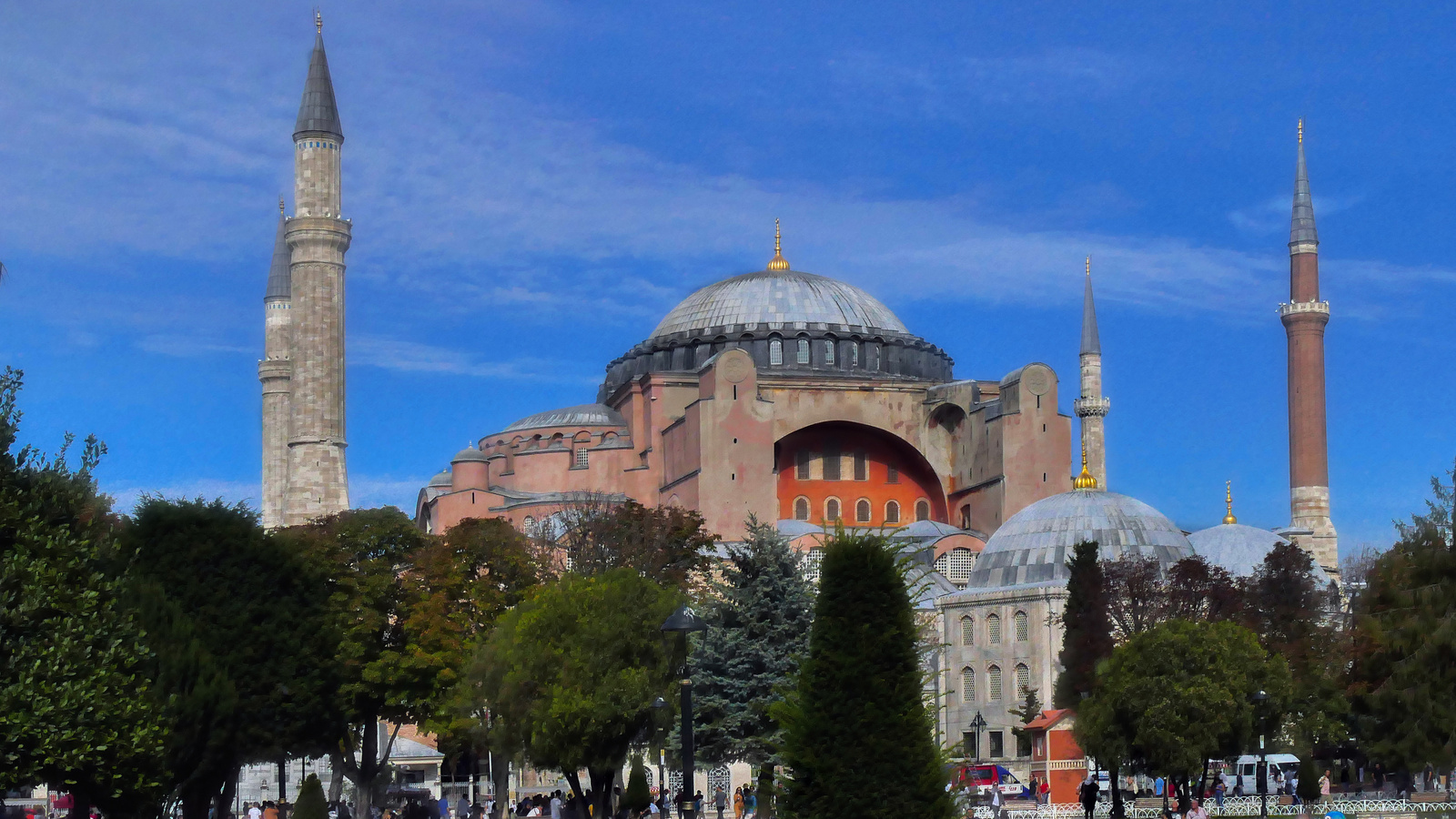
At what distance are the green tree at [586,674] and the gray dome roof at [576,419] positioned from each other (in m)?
35.3

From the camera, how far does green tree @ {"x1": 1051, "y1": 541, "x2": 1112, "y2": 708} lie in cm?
4356

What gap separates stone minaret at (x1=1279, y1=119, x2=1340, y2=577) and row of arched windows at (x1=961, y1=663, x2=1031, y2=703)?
19.7 metres

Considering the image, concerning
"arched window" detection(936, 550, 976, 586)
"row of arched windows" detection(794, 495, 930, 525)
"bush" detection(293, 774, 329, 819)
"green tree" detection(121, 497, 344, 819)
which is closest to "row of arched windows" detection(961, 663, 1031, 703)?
"arched window" detection(936, 550, 976, 586)

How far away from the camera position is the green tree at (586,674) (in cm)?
2723

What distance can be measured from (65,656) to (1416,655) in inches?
724

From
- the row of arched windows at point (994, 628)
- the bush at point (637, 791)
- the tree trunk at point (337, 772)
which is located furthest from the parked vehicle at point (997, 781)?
the tree trunk at point (337, 772)

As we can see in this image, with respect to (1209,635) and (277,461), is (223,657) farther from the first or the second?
(277,461)

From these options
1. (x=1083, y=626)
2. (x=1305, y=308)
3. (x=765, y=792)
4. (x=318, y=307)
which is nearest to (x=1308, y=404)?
(x=1305, y=308)

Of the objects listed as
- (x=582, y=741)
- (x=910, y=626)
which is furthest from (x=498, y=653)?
(x=910, y=626)

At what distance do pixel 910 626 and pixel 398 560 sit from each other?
24252 mm

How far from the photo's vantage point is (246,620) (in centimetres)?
2762

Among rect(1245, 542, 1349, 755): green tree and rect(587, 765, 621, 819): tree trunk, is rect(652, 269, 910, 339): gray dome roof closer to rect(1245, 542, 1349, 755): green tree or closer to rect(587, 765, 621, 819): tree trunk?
rect(1245, 542, 1349, 755): green tree

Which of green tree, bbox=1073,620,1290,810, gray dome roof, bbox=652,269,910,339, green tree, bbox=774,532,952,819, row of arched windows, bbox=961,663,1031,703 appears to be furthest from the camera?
gray dome roof, bbox=652,269,910,339

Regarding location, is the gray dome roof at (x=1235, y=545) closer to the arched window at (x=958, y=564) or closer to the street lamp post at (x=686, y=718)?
the arched window at (x=958, y=564)
